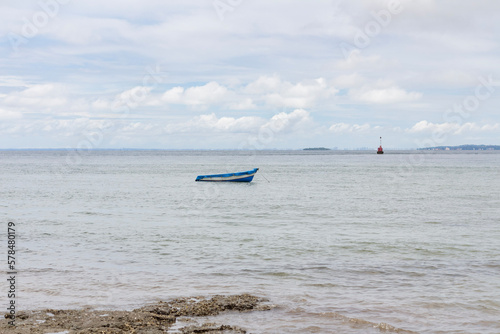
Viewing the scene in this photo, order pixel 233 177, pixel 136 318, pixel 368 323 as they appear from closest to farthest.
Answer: pixel 136 318, pixel 368 323, pixel 233 177

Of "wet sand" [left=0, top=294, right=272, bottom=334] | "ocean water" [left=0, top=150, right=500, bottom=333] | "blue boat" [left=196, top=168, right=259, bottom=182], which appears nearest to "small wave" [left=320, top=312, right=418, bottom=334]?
"ocean water" [left=0, top=150, right=500, bottom=333]

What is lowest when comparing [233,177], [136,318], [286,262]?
[286,262]

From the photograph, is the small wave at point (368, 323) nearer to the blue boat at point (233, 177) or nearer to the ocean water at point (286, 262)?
the ocean water at point (286, 262)

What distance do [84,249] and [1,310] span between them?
8.33 m

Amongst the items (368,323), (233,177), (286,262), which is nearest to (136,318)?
(368,323)

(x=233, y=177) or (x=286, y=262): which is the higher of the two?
(x=233, y=177)

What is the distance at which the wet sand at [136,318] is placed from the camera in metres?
9.34

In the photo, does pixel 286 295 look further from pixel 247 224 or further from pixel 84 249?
pixel 247 224

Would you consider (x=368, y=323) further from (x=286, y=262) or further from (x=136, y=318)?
(x=286, y=262)

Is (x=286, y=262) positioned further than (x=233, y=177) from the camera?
No

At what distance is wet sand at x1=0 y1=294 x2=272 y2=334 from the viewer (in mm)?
9336

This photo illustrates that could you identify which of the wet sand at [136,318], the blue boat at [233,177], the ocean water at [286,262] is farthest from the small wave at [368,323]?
the blue boat at [233,177]

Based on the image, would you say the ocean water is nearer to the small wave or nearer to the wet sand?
the small wave

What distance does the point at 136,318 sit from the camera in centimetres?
999
